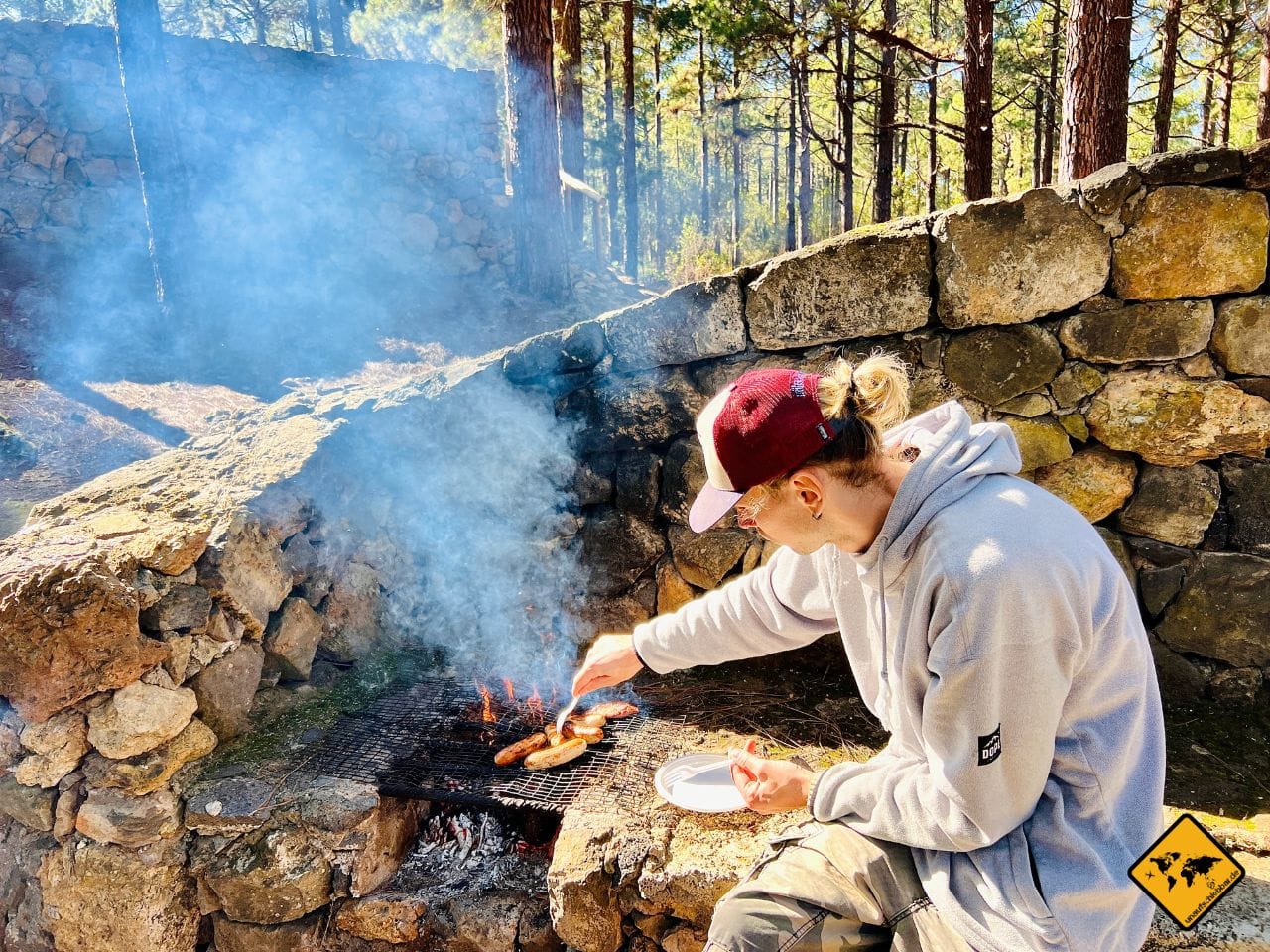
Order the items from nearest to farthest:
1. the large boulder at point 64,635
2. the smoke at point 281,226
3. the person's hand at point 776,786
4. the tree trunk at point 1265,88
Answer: the person's hand at point 776,786 → the large boulder at point 64,635 → the tree trunk at point 1265,88 → the smoke at point 281,226

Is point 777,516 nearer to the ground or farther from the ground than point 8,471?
farther from the ground

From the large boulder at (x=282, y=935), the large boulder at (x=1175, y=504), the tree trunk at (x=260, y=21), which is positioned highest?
the tree trunk at (x=260, y=21)

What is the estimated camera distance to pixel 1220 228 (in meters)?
2.94

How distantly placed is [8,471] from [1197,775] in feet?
26.2

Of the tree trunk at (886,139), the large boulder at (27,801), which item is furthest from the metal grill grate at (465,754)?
the tree trunk at (886,139)

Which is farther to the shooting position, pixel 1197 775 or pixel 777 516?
pixel 1197 775

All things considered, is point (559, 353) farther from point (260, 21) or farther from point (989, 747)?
point (260, 21)

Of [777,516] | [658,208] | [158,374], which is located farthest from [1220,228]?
[658,208]

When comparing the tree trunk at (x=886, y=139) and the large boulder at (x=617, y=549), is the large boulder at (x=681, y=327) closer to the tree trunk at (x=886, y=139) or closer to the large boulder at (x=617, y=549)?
the large boulder at (x=617, y=549)

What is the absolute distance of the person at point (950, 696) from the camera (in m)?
1.36

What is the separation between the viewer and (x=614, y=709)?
3473 millimetres

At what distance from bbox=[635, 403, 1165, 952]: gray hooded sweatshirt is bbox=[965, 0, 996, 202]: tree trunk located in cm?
643

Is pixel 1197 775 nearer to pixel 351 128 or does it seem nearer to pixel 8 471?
pixel 8 471

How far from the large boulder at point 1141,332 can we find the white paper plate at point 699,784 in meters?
2.24
